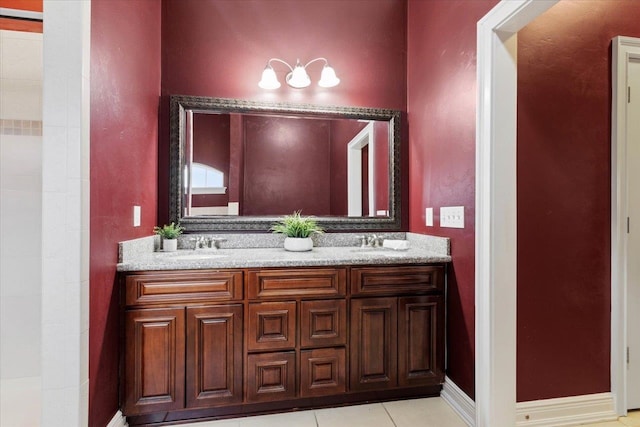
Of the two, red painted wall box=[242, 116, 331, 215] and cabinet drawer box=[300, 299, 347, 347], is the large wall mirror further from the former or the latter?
cabinet drawer box=[300, 299, 347, 347]

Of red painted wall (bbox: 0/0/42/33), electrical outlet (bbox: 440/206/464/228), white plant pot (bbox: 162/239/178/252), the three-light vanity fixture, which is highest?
the three-light vanity fixture

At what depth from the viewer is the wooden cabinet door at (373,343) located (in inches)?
72.0

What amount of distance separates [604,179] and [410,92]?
138cm

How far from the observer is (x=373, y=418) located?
69.2 inches

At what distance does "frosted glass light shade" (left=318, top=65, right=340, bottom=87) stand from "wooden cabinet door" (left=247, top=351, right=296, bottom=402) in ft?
6.14

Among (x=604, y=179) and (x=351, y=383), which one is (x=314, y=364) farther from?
(x=604, y=179)

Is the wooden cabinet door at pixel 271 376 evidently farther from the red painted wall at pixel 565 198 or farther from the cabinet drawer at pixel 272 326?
the red painted wall at pixel 565 198

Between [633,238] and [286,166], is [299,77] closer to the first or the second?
[286,166]

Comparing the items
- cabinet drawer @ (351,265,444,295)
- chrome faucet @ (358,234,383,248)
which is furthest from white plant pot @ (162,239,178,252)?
chrome faucet @ (358,234,383,248)

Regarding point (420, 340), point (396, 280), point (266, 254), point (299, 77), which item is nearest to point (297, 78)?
point (299, 77)

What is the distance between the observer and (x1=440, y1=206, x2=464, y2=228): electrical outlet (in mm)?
1817

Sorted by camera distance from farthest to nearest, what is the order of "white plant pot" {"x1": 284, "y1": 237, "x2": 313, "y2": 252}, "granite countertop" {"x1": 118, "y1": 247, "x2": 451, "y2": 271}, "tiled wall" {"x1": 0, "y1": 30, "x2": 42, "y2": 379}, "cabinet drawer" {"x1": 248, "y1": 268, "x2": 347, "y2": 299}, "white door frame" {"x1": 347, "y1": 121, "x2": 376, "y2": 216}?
"white door frame" {"x1": 347, "y1": 121, "x2": 376, "y2": 216} < "white plant pot" {"x1": 284, "y1": 237, "x2": 313, "y2": 252} < "tiled wall" {"x1": 0, "y1": 30, "x2": 42, "y2": 379} < "cabinet drawer" {"x1": 248, "y1": 268, "x2": 347, "y2": 299} < "granite countertop" {"x1": 118, "y1": 247, "x2": 451, "y2": 271}

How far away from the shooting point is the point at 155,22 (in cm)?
212

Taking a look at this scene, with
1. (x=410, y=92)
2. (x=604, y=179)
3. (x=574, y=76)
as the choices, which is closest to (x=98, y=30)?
(x=410, y=92)
